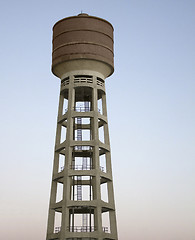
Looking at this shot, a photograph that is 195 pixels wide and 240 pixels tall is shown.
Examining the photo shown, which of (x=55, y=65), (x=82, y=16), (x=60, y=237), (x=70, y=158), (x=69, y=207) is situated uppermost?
(x=82, y=16)

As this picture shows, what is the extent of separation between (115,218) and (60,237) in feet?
23.4

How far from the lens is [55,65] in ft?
189

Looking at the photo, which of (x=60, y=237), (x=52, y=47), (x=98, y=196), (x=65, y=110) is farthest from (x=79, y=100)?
(x=60, y=237)

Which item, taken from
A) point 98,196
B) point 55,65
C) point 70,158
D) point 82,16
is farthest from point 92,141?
point 82,16

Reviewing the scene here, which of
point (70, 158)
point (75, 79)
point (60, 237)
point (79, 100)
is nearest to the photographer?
point (60, 237)

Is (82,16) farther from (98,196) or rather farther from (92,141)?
(98,196)

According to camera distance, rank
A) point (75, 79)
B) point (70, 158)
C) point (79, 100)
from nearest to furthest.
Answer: point (70, 158), point (75, 79), point (79, 100)

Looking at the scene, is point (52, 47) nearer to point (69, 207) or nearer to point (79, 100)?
point (79, 100)

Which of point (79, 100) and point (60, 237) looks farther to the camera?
point (79, 100)

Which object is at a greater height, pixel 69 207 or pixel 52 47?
pixel 52 47

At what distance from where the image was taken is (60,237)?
163 ft

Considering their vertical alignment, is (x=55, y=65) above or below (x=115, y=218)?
above

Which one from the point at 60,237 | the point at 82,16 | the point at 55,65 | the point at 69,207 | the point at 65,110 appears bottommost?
the point at 60,237

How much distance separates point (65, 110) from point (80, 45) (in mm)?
8560
